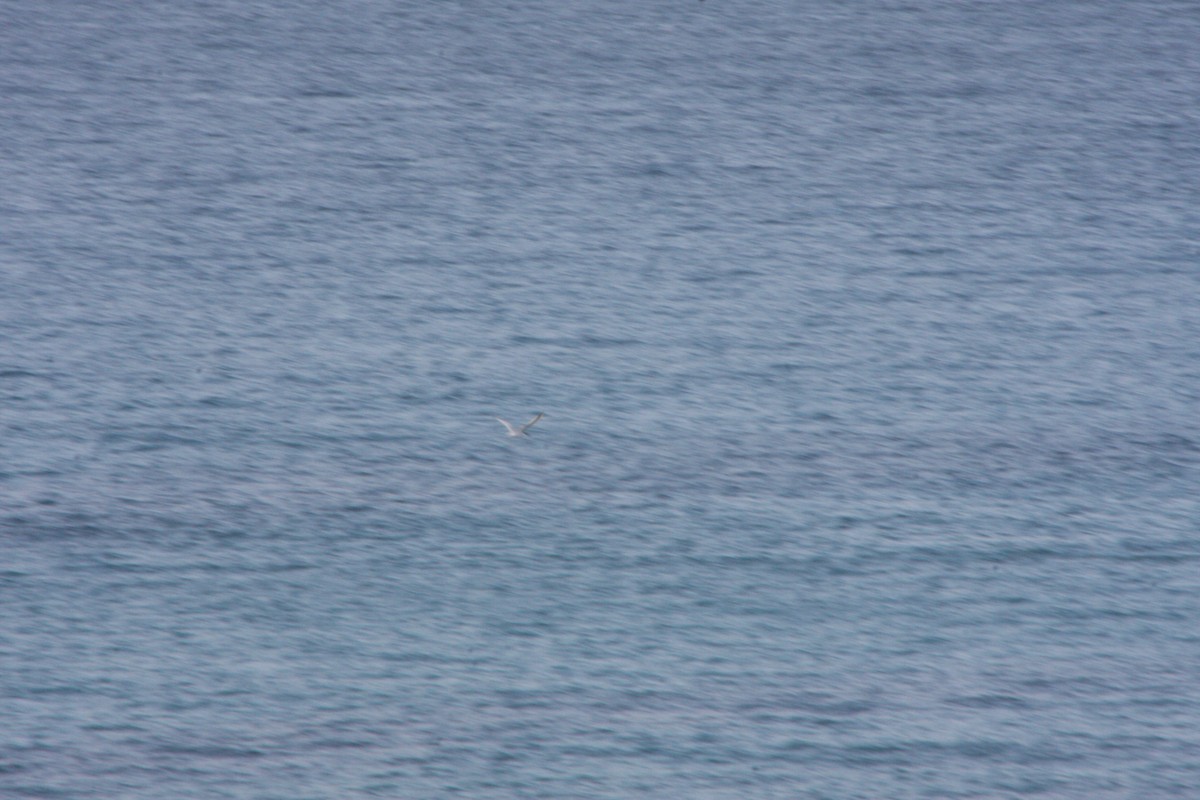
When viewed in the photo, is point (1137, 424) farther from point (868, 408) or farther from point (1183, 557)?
point (868, 408)

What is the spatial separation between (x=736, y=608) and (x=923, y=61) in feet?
→ 2.92

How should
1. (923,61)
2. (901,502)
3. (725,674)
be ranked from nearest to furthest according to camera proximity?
(725,674) < (901,502) < (923,61)

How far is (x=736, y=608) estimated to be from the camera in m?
1.32

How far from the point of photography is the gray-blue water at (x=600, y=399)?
1.26 meters

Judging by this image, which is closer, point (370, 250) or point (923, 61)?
point (370, 250)

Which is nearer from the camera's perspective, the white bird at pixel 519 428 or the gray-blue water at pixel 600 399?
the gray-blue water at pixel 600 399

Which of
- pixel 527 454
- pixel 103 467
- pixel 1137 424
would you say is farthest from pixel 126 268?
pixel 1137 424

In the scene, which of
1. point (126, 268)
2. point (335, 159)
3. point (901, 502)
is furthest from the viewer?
point (335, 159)

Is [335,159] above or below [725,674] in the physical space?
above

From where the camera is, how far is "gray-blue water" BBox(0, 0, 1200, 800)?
1265 millimetres

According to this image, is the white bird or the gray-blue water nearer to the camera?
the gray-blue water

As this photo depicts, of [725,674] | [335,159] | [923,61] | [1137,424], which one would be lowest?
[725,674]

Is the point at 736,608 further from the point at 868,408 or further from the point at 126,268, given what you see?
the point at 126,268

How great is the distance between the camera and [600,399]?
4.75ft
